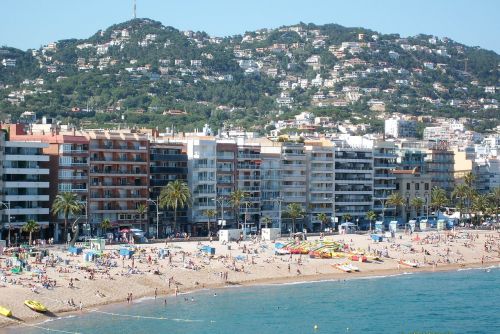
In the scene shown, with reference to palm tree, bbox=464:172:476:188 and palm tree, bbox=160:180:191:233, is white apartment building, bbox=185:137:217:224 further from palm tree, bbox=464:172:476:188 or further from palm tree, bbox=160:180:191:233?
palm tree, bbox=464:172:476:188

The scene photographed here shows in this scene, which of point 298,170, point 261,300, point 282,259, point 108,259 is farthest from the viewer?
point 298,170

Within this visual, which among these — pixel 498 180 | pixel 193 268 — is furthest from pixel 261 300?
pixel 498 180

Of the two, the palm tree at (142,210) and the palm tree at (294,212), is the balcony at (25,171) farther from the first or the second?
the palm tree at (294,212)

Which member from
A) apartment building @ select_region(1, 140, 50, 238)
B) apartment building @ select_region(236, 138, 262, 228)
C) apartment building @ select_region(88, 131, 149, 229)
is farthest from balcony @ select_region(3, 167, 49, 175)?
apartment building @ select_region(236, 138, 262, 228)

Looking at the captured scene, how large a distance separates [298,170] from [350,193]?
29.7ft

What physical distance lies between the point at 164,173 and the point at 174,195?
7.57m

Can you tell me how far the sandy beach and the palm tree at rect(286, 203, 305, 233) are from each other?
6.95m

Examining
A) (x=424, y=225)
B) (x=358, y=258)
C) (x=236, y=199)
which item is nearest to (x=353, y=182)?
(x=424, y=225)

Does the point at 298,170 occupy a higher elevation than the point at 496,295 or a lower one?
higher

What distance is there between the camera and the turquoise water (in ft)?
252

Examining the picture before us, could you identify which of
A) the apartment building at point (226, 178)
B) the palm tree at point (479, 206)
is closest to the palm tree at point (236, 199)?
the apartment building at point (226, 178)

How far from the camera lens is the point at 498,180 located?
18775 centimetres

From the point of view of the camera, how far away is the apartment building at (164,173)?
396ft

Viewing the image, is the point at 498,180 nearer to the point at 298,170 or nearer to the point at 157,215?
the point at 298,170
